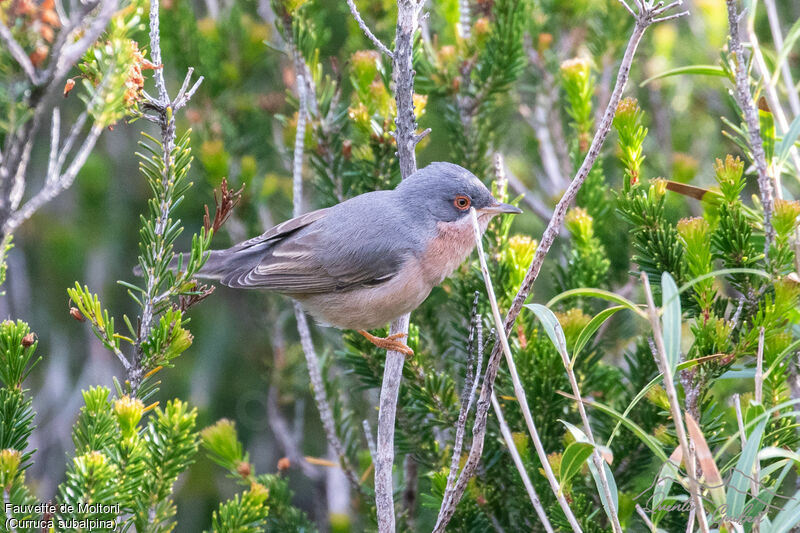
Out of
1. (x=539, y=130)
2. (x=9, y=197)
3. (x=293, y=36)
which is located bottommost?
(x=9, y=197)

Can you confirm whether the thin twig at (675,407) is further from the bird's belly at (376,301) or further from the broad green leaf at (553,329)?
the bird's belly at (376,301)

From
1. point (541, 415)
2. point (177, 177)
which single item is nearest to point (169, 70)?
point (177, 177)

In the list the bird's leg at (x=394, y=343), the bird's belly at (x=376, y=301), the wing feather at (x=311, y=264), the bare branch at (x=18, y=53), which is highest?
the bare branch at (x=18, y=53)

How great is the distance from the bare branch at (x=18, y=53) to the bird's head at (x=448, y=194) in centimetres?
175

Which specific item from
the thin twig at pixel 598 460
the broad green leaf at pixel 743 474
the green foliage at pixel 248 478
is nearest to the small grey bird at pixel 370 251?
the green foliage at pixel 248 478

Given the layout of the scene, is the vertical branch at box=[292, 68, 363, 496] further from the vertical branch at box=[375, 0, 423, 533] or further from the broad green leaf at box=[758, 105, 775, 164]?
the broad green leaf at box=[758, 105, 775, 164]

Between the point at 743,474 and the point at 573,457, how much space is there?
39 cm

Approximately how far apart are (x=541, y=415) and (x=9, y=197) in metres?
1.81

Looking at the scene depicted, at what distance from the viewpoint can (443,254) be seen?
3092mm

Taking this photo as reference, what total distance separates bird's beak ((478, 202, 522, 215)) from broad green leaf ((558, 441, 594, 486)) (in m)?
1.18

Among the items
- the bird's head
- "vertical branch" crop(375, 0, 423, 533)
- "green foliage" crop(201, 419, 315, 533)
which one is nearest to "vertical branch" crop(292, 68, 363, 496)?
"green foliage" crop(201, 419, 315, 533)

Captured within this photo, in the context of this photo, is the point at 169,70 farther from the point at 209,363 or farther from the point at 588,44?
the point at 588,44

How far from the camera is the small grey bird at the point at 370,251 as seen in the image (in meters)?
3.01

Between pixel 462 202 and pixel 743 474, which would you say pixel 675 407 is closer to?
pixel 743 474
